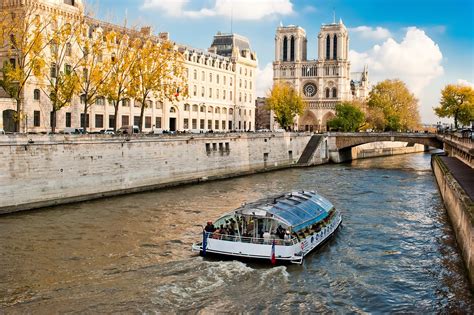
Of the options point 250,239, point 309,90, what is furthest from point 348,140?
point 309,90

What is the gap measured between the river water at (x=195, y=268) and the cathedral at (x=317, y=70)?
364 ft

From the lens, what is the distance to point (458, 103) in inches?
4075

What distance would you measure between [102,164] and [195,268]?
2113cm

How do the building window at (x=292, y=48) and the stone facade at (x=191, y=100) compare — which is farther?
the building window at (x=292, y=48)

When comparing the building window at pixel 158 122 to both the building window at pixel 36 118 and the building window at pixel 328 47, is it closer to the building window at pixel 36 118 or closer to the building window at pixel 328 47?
the building window at pixel 36 118

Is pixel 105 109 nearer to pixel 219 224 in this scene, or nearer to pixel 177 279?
pixel 219 224

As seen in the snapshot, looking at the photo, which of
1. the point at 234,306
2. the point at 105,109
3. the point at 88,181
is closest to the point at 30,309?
the point at 234,306

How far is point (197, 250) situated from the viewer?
24609 millimetres

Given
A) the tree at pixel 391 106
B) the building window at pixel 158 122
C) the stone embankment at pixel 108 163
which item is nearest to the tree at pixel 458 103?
the tree at pixel 391 106

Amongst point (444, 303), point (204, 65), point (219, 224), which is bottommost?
point (444, 303)

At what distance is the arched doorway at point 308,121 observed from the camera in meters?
149

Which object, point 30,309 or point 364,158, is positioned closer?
point 30,309

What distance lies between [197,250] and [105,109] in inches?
1586

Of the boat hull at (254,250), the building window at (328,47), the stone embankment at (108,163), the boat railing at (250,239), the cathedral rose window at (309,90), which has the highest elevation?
the building window at (328,47)
